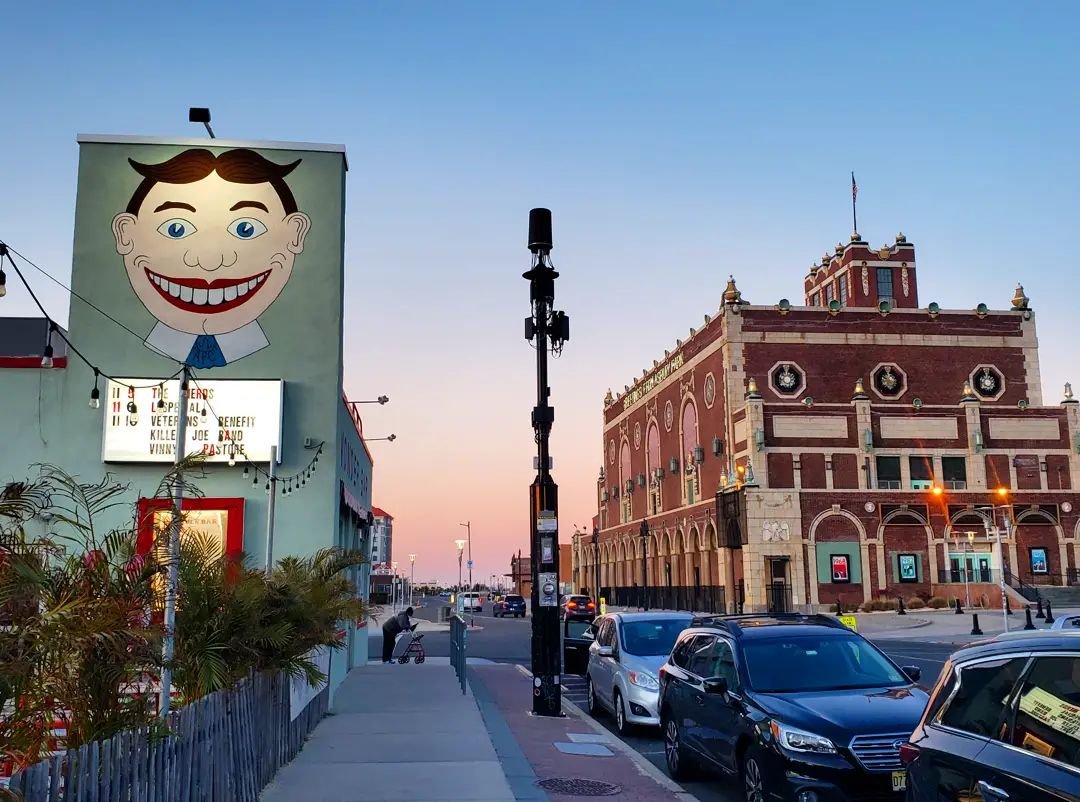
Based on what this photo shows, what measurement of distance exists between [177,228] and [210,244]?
2.03ft

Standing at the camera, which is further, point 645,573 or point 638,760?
point 645,573

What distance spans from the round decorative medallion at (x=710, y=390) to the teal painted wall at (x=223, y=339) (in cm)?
4680

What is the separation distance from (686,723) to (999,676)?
5967 millimetres

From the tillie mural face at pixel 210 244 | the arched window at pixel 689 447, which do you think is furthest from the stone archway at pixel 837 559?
the tillie mural face at pixel 210 244

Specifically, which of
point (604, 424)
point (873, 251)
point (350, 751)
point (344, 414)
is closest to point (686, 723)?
point (350, 751)

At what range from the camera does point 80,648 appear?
19.0 ft

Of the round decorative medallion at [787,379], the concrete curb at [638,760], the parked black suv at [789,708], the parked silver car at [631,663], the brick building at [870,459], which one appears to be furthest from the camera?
the round decorative medallion at [787,379]

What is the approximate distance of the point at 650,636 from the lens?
611 inches

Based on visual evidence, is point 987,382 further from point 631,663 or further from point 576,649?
point 631,663

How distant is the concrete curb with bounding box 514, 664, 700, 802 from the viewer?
33.7ft

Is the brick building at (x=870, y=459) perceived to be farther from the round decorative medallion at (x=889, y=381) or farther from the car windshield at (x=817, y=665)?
the car windshield at (x=817, y=665)

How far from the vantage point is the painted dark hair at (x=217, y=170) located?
17.3 meters

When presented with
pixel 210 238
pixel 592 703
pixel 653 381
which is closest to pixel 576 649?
pixel 592 703

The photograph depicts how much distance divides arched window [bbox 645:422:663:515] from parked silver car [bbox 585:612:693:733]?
193 ft
